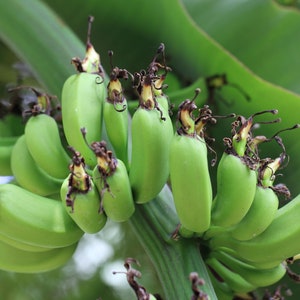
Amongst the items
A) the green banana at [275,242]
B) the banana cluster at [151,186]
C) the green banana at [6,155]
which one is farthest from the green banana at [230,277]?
the green banana at [6,155]

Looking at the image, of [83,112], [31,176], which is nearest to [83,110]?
[83,112]

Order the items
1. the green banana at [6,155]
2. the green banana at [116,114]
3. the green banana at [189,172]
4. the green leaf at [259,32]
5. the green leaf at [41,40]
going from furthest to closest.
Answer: the green leaf at [259,32] < the green leaf at [41,40] < the green banana at [6,155] < the green banana at [116,114] < the green banana at [189,172]

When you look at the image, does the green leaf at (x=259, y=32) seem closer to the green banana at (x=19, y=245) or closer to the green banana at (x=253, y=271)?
the green banana at (x=253, y=271)

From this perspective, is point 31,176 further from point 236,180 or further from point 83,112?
point 236,180

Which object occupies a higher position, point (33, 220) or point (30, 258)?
point (33, 220)

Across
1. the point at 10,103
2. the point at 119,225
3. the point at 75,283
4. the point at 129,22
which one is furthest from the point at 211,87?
the point at 75,283

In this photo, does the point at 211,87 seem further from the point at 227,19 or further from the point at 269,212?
the point at 269,212

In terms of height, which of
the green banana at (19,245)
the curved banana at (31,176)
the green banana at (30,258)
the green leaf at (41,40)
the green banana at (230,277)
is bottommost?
the green banana at (30,258)
